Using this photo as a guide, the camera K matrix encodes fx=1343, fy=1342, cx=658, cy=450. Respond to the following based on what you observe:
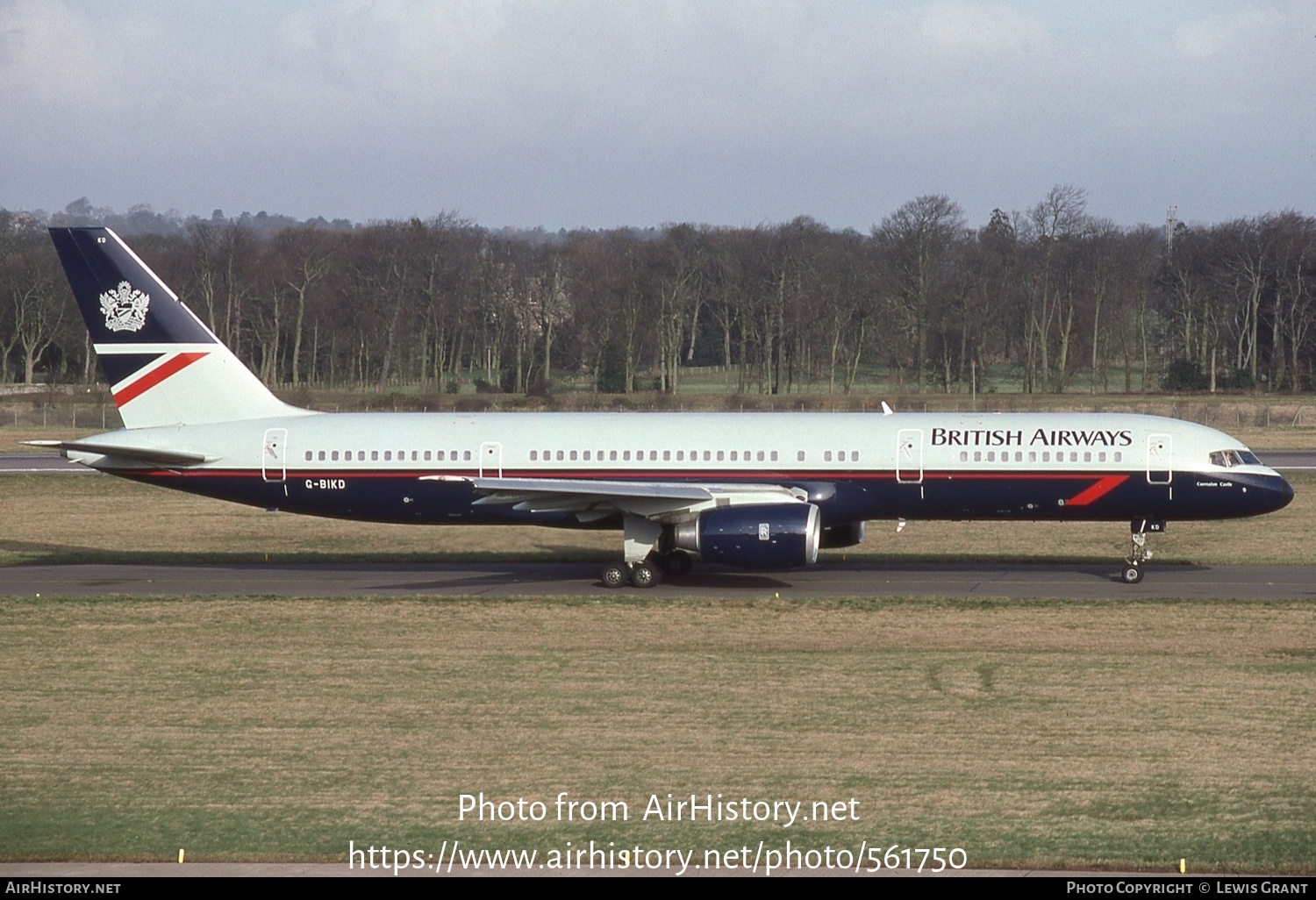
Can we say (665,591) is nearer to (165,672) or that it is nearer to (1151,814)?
(165,672)

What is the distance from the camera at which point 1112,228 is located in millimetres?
120250

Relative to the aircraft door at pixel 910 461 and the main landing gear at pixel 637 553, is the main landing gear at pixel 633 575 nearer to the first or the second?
the main landing gear at pixel 637 553

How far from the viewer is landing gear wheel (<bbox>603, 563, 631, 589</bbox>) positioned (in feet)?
97.4

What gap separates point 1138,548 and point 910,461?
5.51 metres

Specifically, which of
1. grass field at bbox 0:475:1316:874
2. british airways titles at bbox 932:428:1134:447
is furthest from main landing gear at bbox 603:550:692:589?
british airways titles at bbox 932:428:1134:447

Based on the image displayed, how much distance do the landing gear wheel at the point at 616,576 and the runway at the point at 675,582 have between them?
282 mm

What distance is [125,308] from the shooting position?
103ft

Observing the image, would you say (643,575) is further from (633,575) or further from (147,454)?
(147,454)

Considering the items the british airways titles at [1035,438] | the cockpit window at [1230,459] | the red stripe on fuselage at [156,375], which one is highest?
the red stripe on fuselage at [156,375]

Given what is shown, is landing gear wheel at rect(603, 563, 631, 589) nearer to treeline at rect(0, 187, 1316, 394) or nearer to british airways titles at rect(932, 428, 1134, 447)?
british airways titles at rect(932, 428, 1134, 447)

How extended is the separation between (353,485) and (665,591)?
7644 millimetres

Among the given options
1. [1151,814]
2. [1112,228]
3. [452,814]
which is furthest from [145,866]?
[1112,228]

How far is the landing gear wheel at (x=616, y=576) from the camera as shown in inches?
1169

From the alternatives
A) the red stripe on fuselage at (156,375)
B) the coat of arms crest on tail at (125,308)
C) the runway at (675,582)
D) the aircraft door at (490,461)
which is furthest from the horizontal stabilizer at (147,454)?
the aircraft door at (490,461)
